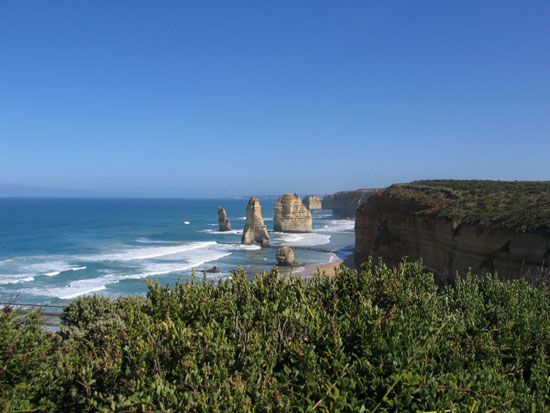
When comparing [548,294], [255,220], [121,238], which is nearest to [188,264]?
[255,220]

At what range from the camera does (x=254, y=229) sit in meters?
72.9

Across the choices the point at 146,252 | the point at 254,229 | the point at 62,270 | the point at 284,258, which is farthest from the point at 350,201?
the point at 62,270

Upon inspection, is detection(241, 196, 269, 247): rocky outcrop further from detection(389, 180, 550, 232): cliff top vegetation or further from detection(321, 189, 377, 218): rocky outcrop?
detection(321, 189, 377, 218): rocky outcrop

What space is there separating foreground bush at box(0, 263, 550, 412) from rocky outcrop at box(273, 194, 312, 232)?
84506 millimetres

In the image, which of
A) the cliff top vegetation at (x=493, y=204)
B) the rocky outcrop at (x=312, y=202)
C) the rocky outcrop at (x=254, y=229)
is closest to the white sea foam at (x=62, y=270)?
the rocky outcrop at (x=254, y=229)

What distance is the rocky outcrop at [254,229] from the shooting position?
72.3m

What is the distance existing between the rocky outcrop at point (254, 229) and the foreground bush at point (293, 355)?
212 ft

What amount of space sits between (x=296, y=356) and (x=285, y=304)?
1.38 m

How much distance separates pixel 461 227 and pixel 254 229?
45759 mm

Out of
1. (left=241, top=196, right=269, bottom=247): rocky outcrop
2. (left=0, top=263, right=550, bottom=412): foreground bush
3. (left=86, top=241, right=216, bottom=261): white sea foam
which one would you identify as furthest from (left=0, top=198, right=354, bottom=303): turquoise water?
(left=0, top=263, right=550, bottom=412): foreground bush

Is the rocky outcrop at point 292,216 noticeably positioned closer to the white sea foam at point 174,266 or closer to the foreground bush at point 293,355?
the white sea foam at point 174,266

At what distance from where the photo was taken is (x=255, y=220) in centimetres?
7294

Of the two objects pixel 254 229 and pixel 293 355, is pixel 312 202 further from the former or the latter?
pixel 293 355

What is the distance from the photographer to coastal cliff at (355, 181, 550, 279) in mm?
25312
